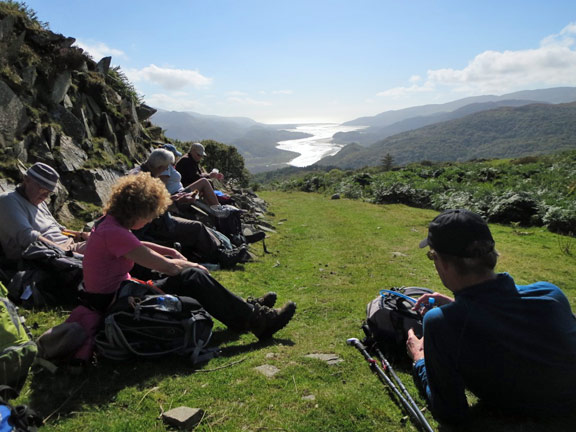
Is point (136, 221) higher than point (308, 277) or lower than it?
higher

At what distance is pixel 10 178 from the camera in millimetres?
7668

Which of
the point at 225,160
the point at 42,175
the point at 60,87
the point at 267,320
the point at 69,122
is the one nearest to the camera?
the point at 267,320

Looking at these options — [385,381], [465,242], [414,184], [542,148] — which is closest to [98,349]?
[385,381]

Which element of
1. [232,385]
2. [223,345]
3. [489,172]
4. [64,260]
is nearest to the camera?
[232,385]

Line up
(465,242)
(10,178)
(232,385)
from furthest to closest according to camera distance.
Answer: (10,178) < (232,385) < (465,242)

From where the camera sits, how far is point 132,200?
4.06 m

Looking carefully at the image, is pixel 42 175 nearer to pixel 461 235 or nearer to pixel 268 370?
pixel 268 370

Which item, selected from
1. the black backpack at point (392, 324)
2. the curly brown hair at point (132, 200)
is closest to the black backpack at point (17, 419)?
the curly brown hair at point (132, 200)

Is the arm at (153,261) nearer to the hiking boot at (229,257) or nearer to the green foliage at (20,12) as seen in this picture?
the hiking boot at (229,257)

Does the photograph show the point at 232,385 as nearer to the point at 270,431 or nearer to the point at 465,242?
the point at 270,431

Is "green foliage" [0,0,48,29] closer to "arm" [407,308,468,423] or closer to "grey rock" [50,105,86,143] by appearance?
"grey rock" [50,105,86,143]

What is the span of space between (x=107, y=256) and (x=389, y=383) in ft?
11.1

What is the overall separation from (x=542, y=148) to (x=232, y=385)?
234m

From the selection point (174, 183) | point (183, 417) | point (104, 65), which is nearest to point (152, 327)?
point (183, 417)
